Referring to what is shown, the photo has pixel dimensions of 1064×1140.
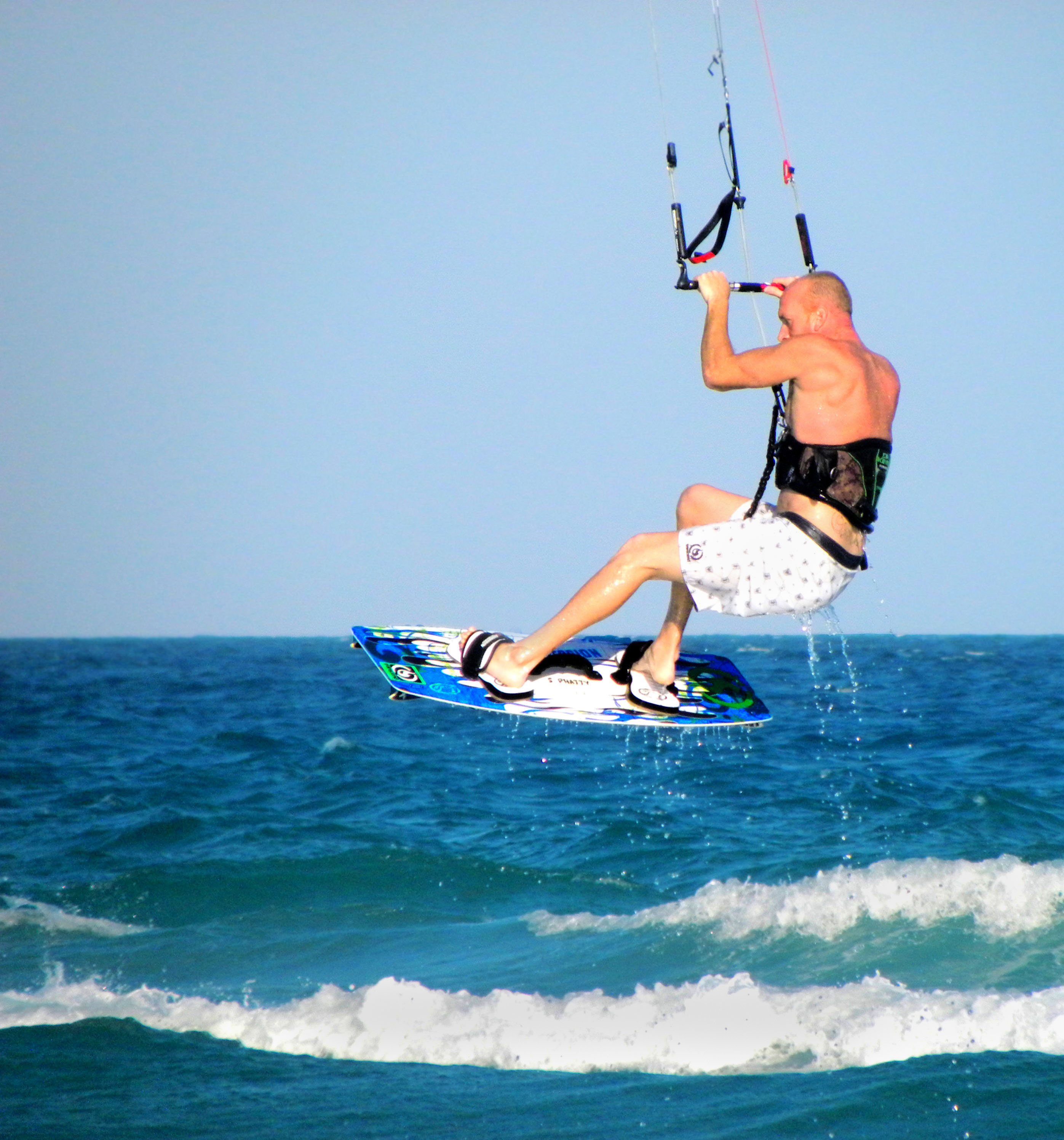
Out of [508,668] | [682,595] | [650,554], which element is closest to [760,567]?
[650,554]

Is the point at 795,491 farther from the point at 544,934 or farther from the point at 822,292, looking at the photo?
the point at 544,934

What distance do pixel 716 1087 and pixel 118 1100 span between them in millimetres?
3846

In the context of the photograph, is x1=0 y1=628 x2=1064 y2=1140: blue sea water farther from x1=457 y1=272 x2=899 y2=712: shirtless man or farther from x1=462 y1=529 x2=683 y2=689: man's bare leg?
x1=462 y1=529 x2=683 y2=689: man's bare leg

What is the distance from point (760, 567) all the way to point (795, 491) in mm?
456

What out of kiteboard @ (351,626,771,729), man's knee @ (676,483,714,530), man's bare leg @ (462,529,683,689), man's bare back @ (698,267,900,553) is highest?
man's bare back @ (698,267,900,553)

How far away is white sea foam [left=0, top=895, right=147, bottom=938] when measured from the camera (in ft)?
37.6

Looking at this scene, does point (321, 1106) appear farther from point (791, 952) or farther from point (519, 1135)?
point (791, 952)

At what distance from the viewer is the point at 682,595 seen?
720cm

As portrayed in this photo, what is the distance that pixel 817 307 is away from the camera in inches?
241

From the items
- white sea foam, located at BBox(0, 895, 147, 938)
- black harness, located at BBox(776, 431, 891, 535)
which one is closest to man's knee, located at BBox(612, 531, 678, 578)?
black harness, located at BBox(776, 431, 891, 535)

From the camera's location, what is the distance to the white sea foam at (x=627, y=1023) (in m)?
7.89

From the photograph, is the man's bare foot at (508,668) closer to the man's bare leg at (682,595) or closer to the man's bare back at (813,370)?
the man's bare leg at (682,595)

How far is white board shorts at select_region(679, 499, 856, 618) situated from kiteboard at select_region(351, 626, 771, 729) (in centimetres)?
141

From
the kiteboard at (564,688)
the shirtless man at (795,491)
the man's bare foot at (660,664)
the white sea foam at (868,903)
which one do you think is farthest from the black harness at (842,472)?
the white sea foam at (868,903)
